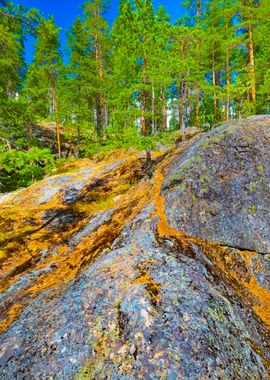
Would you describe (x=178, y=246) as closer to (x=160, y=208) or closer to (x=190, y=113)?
(x=160, y=208)

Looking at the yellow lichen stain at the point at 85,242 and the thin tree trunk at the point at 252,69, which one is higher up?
the thin tree trunk at the point at 252,69

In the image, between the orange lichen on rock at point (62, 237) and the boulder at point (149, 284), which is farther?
the orange lichen on rock at point (62, 237)

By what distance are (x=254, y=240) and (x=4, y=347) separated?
5124 mm

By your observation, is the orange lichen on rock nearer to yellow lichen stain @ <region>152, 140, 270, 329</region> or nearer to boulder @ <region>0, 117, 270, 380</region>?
boulder @ <region>0, 117, 270, 380</region>

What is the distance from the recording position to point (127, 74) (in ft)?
35.7

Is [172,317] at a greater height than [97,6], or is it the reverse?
[97,6]

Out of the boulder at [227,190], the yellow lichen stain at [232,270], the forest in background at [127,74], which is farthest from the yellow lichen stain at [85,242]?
the forest in background at [127,74]

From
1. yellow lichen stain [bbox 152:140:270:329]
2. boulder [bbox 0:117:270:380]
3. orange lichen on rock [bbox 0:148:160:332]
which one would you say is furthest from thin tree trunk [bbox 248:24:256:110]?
yellow lichen stain [bbox 152:140:270:329]

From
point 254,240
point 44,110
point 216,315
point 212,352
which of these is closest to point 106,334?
point 212,352

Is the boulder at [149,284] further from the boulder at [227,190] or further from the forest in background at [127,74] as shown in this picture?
the forest in background at [127,74]

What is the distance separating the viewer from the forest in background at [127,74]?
28.9 feet

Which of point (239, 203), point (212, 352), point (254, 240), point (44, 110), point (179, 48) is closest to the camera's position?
point (212, 352)

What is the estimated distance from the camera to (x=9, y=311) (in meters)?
4.30

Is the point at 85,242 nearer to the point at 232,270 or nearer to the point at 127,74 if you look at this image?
the point at 232,270
